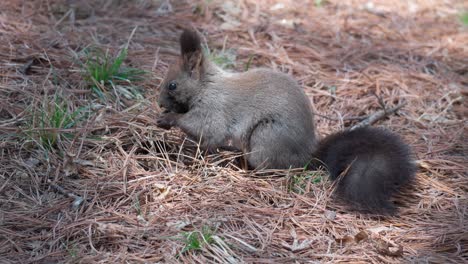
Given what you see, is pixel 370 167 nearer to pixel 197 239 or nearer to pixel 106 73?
pixel 197 239

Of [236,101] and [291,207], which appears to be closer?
[291,207]

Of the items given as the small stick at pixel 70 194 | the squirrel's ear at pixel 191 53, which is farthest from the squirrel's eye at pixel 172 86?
the small stick at pixel 70 194

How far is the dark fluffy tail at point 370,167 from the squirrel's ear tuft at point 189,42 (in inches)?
47.9

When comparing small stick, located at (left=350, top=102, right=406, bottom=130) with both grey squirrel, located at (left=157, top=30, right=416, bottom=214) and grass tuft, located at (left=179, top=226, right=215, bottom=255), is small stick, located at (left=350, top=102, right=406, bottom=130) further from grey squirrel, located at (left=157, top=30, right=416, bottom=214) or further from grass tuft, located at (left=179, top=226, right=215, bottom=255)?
grass tuft, located at (left=179, top=226, right=215, bottom=255)

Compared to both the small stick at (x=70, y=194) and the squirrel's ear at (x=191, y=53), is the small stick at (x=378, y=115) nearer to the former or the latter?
the squirrel's ear at (x=191, y=53)

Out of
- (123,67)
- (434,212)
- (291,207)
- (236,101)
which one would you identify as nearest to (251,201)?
(291,207)

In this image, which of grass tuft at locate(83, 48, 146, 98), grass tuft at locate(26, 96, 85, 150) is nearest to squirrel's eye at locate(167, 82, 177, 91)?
grass tuft at locate(83, 48, 146, 98)

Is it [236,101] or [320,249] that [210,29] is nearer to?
[236,101]

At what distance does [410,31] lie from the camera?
245 inches

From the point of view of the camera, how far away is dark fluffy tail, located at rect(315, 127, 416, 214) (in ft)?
11.2

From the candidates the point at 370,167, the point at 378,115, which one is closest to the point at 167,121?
the point at 370,167

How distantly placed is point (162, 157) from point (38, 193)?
0.91 m

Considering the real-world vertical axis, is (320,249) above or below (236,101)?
below

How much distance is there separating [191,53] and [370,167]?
1.53 metres
